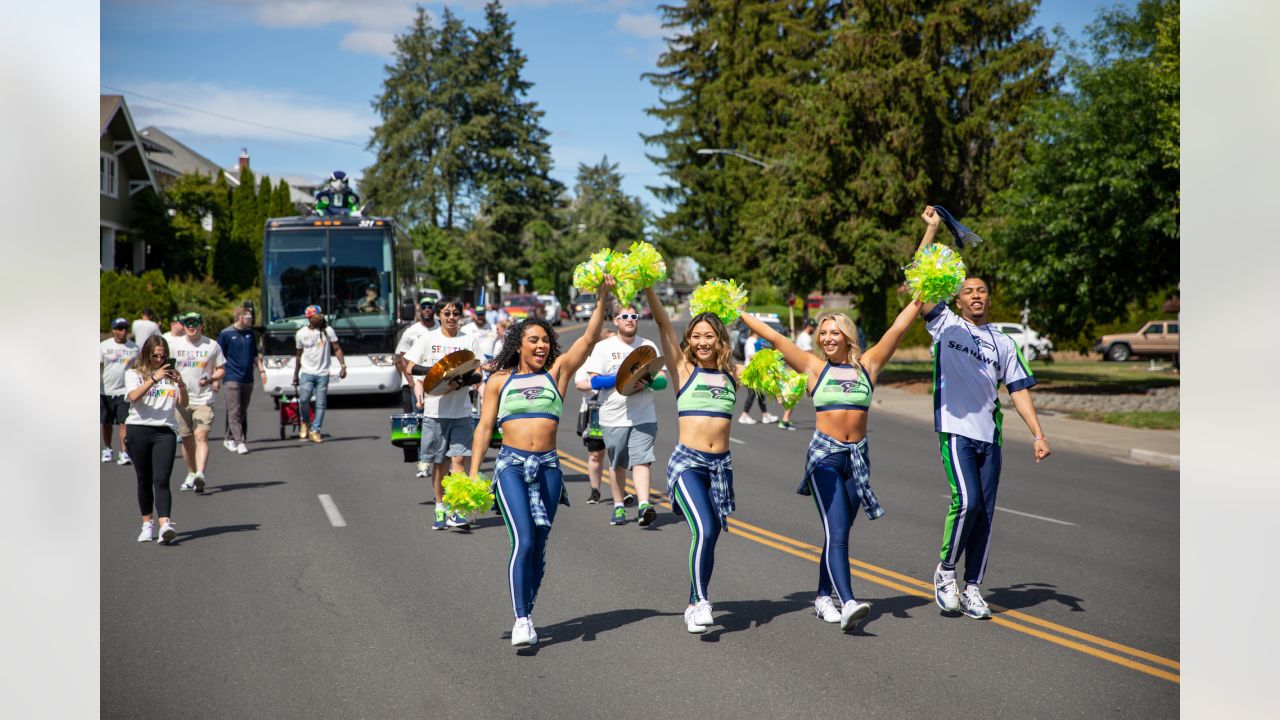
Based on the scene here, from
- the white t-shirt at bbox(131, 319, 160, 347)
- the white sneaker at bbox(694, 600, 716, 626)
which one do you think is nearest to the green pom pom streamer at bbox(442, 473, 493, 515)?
the white sneaker at bbox(694, 600, 716, 626)

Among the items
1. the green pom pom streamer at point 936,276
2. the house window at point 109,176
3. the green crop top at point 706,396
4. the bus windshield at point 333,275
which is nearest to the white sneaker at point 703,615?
the green crop top at point 706,396

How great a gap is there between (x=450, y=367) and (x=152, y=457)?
9.19ft

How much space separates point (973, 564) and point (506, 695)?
10.5 ft

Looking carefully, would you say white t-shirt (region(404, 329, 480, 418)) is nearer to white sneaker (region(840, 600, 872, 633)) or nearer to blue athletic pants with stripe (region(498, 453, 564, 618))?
blue athletic pants with stripe (region(498, 453, 564, 618))

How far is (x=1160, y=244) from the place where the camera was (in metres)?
25.6

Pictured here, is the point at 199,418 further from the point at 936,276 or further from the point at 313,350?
the point at 936,276

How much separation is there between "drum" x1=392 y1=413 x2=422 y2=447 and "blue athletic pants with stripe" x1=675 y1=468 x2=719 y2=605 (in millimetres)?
5466

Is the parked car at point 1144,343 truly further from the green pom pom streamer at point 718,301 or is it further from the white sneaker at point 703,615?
the white sneaker at point 703,615

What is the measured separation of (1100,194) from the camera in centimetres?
2470

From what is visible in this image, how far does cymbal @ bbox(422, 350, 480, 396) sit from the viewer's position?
886 centimetres

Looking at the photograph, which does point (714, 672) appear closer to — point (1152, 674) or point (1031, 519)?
point (1152, 674)

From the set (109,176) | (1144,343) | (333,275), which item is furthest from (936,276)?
(109,176)

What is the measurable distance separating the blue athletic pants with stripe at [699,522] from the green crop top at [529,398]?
0.89m
